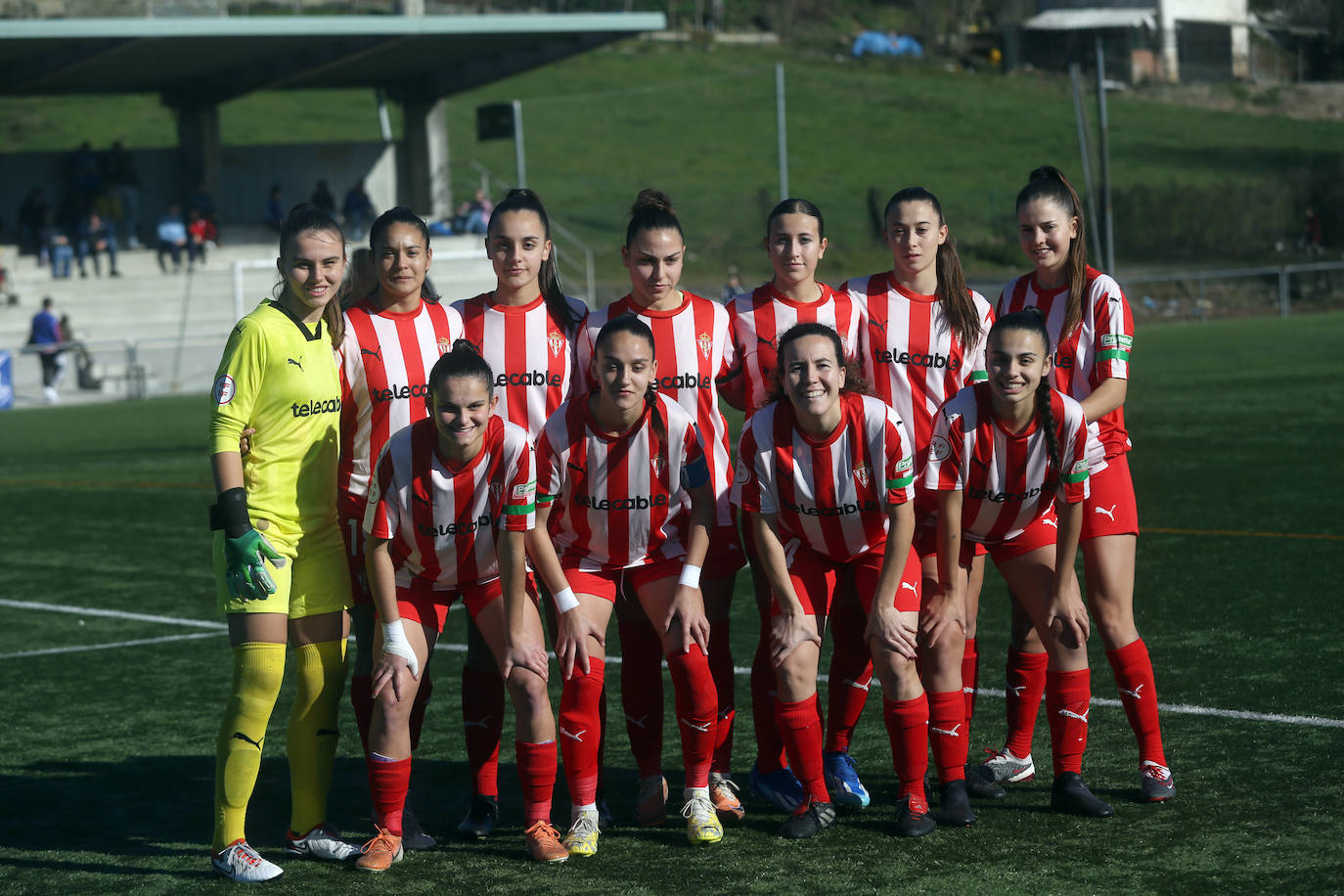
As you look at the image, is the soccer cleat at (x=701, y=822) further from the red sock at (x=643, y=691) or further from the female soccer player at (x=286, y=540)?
the female soccer player at (x=286, y=540)

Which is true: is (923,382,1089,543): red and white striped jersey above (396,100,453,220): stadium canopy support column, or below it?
below

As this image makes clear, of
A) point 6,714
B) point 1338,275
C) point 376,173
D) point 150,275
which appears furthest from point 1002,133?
point 6,714

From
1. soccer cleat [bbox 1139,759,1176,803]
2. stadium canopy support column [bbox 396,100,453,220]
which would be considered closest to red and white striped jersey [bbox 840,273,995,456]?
soccer cleat [bbox 1139,759,1176,803]

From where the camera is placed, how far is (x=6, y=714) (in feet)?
21.1

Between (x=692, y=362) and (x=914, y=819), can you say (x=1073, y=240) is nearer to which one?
(x=692, y=362)

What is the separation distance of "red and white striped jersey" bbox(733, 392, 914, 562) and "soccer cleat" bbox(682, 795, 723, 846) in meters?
0.88

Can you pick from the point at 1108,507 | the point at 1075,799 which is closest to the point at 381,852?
the point at 1075,799

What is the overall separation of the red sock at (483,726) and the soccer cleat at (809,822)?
950 mm

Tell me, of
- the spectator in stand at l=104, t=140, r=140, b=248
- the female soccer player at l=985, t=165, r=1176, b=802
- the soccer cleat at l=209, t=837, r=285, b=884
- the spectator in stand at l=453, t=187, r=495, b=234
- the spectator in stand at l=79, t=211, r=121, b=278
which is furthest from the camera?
the spectator in stand at l=453, t=187, r=495, b=234

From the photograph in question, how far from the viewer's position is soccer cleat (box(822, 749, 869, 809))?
479 centimetres

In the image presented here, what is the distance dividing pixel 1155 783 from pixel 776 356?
1.75 m

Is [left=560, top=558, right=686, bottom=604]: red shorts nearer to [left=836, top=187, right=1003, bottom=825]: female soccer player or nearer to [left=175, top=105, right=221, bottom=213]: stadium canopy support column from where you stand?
[left=836, top=187, right=1003, bottom=825]: female soccer player

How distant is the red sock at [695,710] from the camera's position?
4.58 m

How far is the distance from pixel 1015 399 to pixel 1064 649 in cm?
81
